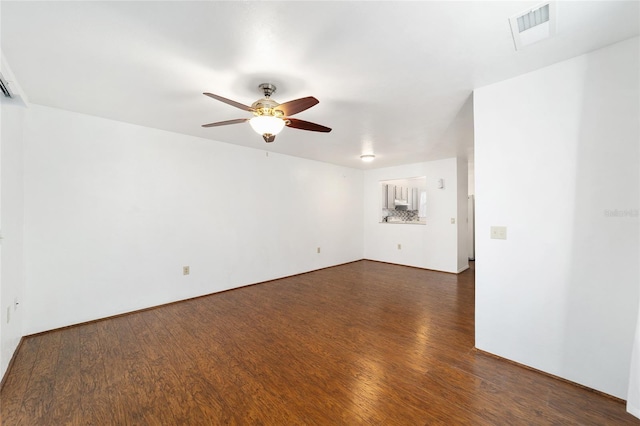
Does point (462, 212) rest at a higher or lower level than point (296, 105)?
lower

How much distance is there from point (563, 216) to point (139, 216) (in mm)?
4400

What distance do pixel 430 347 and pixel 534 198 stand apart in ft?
5.19

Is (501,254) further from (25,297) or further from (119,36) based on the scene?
(25,297)

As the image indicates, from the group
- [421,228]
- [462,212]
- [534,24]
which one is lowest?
[421,228]

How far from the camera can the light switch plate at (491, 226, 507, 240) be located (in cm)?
209

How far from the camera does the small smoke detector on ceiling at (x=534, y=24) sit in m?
1.34

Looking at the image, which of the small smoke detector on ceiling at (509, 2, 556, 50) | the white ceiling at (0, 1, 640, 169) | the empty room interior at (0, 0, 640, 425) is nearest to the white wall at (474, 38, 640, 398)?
the empty room interior at (0, 0, 640, 425)

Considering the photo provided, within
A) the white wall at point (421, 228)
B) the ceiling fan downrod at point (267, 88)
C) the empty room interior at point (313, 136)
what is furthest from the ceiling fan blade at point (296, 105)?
the white wall at point (421, 228)

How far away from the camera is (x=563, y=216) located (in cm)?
182

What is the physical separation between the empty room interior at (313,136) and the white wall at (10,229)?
0.11 ft

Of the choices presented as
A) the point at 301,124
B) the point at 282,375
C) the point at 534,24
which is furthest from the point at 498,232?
the point at 282,375

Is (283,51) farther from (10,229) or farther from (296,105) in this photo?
(10,229)

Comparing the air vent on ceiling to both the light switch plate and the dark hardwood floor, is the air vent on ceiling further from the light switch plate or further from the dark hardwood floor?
the light switch plate

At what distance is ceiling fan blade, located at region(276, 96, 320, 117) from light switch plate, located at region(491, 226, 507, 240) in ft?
6.12
